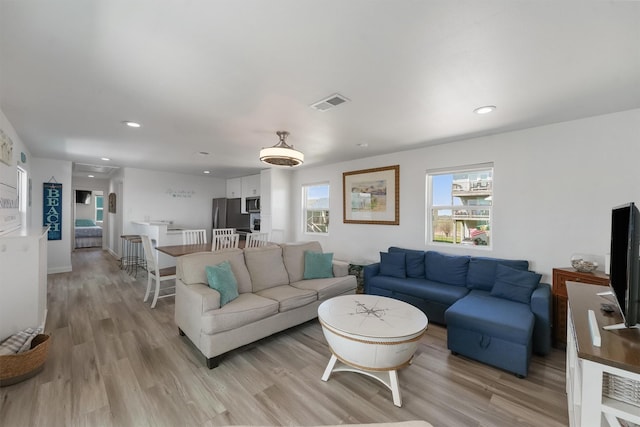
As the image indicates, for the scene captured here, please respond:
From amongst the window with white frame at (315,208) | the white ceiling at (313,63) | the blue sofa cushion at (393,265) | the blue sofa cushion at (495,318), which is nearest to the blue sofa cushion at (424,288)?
the blue sofa cushion at (393,265)

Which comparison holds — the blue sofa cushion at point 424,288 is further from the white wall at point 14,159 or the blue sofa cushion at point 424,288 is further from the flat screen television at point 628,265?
the white wall at point 14,159

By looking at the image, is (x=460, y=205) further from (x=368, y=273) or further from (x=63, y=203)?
(x=63, y=203)

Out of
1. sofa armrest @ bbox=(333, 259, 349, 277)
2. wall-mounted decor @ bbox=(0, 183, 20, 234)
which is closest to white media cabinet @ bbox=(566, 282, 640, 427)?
sofa armrest @ bbox=(333, 259, 349, 277)

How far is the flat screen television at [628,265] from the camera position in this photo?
1.07m

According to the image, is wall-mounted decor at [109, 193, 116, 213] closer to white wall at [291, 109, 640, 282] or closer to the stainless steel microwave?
the stainless steel microwave

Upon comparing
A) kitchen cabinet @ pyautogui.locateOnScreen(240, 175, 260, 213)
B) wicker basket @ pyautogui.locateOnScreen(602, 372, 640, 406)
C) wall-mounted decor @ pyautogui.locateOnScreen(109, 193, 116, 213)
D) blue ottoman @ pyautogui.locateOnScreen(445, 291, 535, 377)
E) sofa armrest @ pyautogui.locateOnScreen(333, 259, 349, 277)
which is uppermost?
kitchen cabinet @ pyautogui.locateOnScreen(240, 175, 260, 213)

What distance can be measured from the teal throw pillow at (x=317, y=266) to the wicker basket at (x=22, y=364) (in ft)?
8.35

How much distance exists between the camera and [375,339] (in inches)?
72.5

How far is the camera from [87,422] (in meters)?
1.66

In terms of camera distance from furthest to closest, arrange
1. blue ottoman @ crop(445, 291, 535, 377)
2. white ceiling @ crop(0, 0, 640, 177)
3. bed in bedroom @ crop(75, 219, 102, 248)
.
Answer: bed in bedroom @ crop(75, 219, 102, 248) → blue ottoman @ crop(445, 291, 535, 377) → white ceiling @ crop(0, 0, 640, 177)

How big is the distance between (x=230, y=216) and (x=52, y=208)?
359 cm

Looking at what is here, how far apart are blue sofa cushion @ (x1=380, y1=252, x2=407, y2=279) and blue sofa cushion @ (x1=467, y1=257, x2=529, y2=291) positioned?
848mm

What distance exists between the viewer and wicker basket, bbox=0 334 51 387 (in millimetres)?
1918

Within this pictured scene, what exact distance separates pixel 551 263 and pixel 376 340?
2.56m
